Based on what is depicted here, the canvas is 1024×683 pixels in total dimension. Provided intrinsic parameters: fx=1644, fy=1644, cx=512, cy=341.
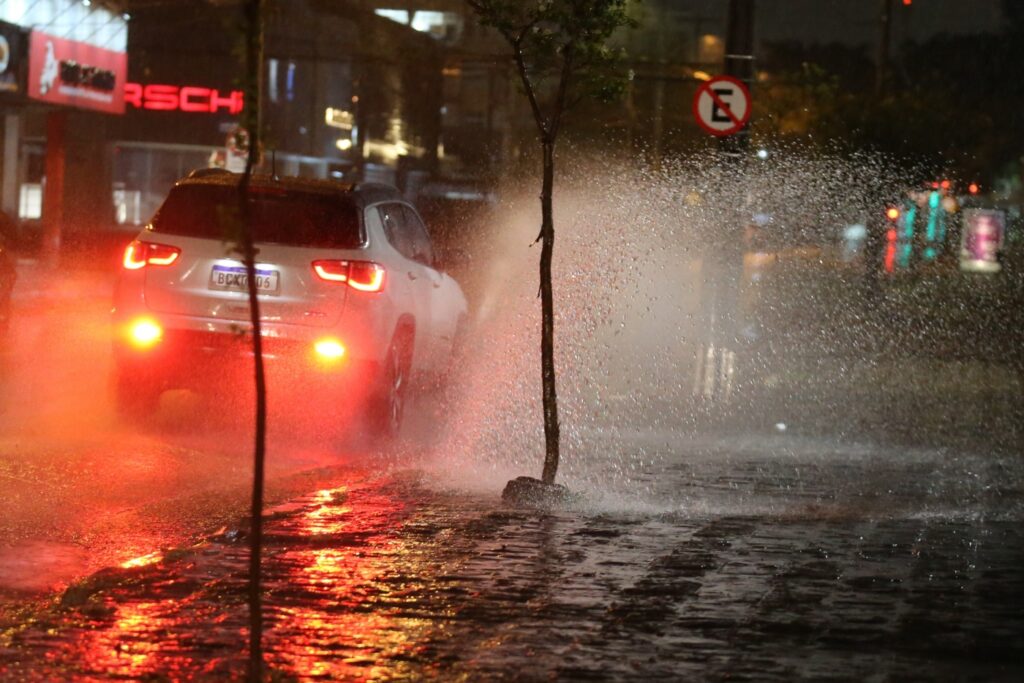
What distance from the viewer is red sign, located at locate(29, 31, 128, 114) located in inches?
1153

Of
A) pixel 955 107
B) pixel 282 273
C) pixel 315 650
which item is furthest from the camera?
pixel 955 107

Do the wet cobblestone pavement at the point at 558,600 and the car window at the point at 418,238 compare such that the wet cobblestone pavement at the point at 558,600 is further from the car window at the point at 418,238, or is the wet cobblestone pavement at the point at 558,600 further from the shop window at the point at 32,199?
the shop window at the point at 32,199

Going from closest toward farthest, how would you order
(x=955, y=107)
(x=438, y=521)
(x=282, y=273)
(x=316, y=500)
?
(x=438, y=521) < (x=316, y=500) < (x=282, y=273) < (x=955, y=107)

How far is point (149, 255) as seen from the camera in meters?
11.3

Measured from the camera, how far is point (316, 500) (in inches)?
348

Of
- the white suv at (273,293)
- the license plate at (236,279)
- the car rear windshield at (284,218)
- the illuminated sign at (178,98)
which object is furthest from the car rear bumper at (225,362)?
the illuminated sign at (178,98)

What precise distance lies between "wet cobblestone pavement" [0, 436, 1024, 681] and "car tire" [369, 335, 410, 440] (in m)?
2.63

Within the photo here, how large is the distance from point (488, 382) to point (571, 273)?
2.12 meters

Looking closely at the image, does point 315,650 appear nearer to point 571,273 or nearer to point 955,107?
point 571,273

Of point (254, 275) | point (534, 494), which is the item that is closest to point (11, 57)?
point (534, 494)

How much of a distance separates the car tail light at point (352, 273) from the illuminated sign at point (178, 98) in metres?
41.8

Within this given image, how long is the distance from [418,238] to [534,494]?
4.52 m

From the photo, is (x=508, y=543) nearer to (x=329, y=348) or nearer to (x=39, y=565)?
(x=39, y=565)

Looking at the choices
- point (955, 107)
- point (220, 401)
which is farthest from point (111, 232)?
→ point (220, 401)
